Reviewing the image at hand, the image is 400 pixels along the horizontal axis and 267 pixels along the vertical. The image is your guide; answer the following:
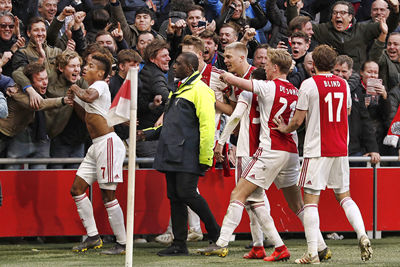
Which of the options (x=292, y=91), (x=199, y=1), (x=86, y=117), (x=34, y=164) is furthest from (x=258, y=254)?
(x=199, y=1)

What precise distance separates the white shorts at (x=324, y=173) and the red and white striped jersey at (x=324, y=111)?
0.26 feet

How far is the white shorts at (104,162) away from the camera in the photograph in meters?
9.80

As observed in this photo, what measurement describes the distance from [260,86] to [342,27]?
507 cm

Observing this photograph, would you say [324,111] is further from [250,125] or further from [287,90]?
[250,125]

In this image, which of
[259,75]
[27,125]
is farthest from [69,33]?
[259,75]

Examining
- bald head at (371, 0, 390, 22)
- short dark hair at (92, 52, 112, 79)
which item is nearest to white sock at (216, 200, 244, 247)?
short dark hair at (92, 52, 112, 79)

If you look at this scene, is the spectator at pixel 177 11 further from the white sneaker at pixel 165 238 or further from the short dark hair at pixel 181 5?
the white sneaker at pixel 165 238

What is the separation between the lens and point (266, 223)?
30.2ft

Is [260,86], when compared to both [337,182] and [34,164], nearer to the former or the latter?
[337,182]

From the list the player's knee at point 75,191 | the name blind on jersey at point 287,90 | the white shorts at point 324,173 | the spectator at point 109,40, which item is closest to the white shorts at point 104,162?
the player's knee at point 75,191

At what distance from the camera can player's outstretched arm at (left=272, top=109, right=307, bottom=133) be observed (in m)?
8.82

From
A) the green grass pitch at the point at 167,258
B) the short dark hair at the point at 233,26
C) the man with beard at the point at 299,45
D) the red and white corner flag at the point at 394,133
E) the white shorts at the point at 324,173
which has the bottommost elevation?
the green grass pitch at the point at 167,258

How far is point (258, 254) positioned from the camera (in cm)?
952

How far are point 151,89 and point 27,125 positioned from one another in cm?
172
